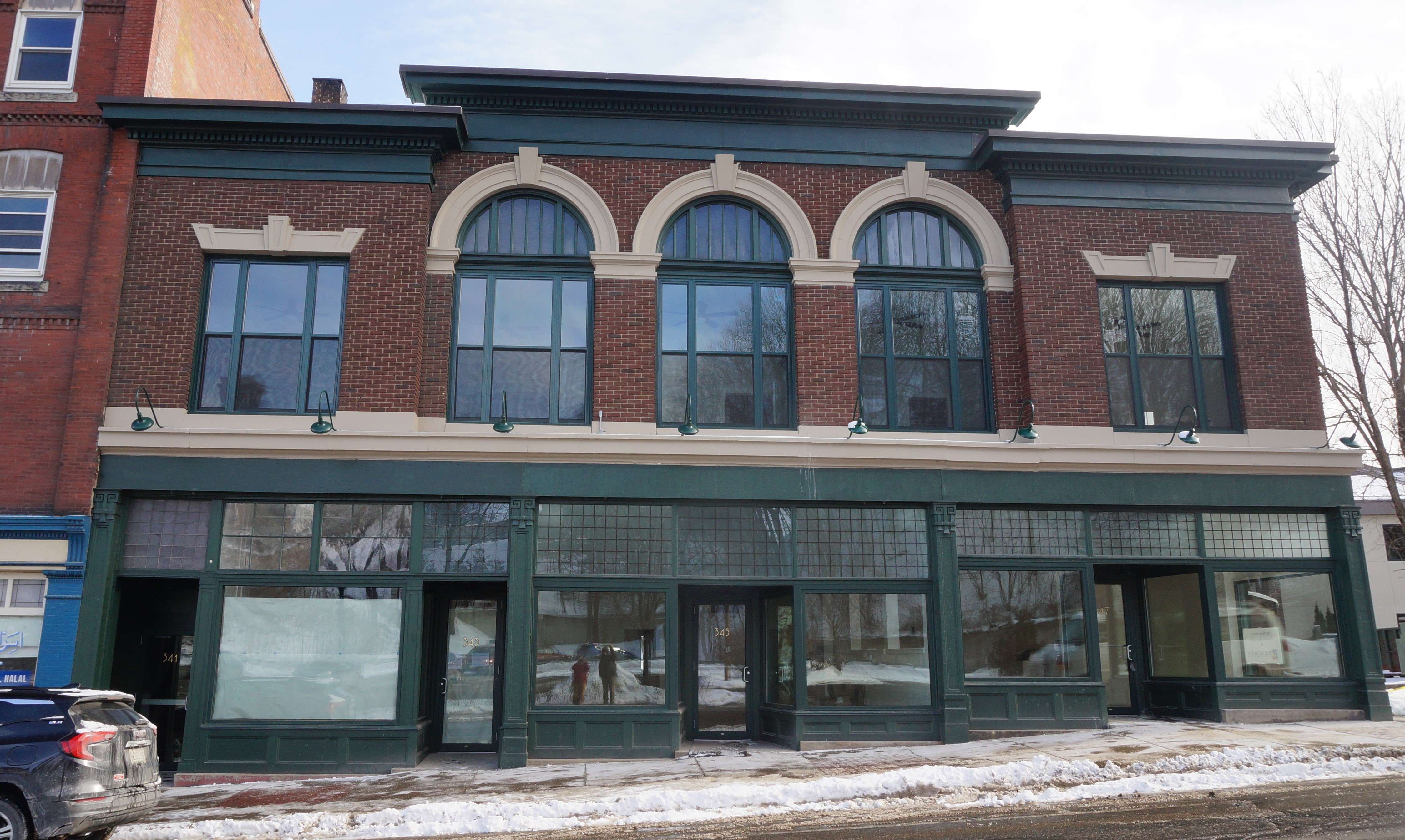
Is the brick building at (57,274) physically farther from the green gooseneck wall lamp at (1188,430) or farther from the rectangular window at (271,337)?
the green gooseneck wall lamp at (1188,430)

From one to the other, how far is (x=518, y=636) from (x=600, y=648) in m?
1.11

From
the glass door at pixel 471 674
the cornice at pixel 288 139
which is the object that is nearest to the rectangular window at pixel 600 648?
the glass door at pixel 471 674

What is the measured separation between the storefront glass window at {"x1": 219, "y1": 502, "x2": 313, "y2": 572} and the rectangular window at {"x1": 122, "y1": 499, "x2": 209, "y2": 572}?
0.31 metres

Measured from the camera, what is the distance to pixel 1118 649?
→ 50.9 ft

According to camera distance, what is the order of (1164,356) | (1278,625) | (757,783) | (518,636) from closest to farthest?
(757,783), (518,636), (1278,625), (1164,356)

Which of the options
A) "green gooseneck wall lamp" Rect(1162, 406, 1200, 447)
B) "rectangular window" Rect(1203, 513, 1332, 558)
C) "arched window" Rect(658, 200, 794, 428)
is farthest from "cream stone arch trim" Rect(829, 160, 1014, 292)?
"rectangular window" Rect(1203, 513, 1332, 558)

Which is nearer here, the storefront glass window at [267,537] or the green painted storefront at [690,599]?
the green painted storefront at [690,599]

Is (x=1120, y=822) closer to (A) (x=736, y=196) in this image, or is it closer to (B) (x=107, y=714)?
(B) (x=107, y=714)

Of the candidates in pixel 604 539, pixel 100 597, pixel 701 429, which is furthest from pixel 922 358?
pixel 100 597

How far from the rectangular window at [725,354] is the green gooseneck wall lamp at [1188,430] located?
5.73 m

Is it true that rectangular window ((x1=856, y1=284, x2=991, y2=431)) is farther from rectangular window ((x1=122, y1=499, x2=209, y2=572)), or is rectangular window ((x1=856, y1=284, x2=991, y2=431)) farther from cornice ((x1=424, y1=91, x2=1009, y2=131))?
rectangular window ((x1=122, y1=499, x2=209, y2=572))

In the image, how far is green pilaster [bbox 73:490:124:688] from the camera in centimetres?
1242

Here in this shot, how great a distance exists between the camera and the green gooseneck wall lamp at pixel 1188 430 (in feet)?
46.4

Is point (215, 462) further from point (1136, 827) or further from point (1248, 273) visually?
point (1248, 273)
